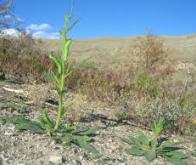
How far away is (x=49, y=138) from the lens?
549 cm

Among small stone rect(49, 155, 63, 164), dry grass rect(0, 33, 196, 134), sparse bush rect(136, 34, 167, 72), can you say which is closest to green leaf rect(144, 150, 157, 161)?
small stone rect(49, 155, 63, 164)

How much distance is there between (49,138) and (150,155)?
3.89 ft

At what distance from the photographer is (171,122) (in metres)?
7.54

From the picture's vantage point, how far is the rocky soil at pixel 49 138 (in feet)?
16.3

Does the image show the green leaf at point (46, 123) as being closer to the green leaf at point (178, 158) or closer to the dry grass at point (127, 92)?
the dry grass at point (127, 92)

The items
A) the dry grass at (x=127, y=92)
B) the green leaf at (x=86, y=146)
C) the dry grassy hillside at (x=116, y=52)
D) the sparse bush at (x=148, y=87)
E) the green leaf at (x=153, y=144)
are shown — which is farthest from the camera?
the dry grassy hillside at (x=116, y=52)

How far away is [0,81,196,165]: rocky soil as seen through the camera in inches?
195

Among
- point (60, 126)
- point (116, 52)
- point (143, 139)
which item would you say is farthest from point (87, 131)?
point (116, 52)

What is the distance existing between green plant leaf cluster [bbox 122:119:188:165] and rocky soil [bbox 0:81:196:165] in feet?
0.27

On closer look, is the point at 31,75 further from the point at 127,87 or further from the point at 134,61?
the point at 134,61

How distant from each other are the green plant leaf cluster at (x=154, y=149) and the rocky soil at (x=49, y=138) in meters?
0.08

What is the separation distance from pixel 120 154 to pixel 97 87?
383 centimetres

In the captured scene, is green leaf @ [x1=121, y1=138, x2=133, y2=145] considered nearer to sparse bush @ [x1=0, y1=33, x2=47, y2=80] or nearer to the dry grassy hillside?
sparse bush @ [x1=0, y1=33, x2=47, y2=80]

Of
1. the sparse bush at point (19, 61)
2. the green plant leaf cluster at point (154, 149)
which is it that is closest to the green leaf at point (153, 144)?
the green plant leaf cluster at point (154, 149)
